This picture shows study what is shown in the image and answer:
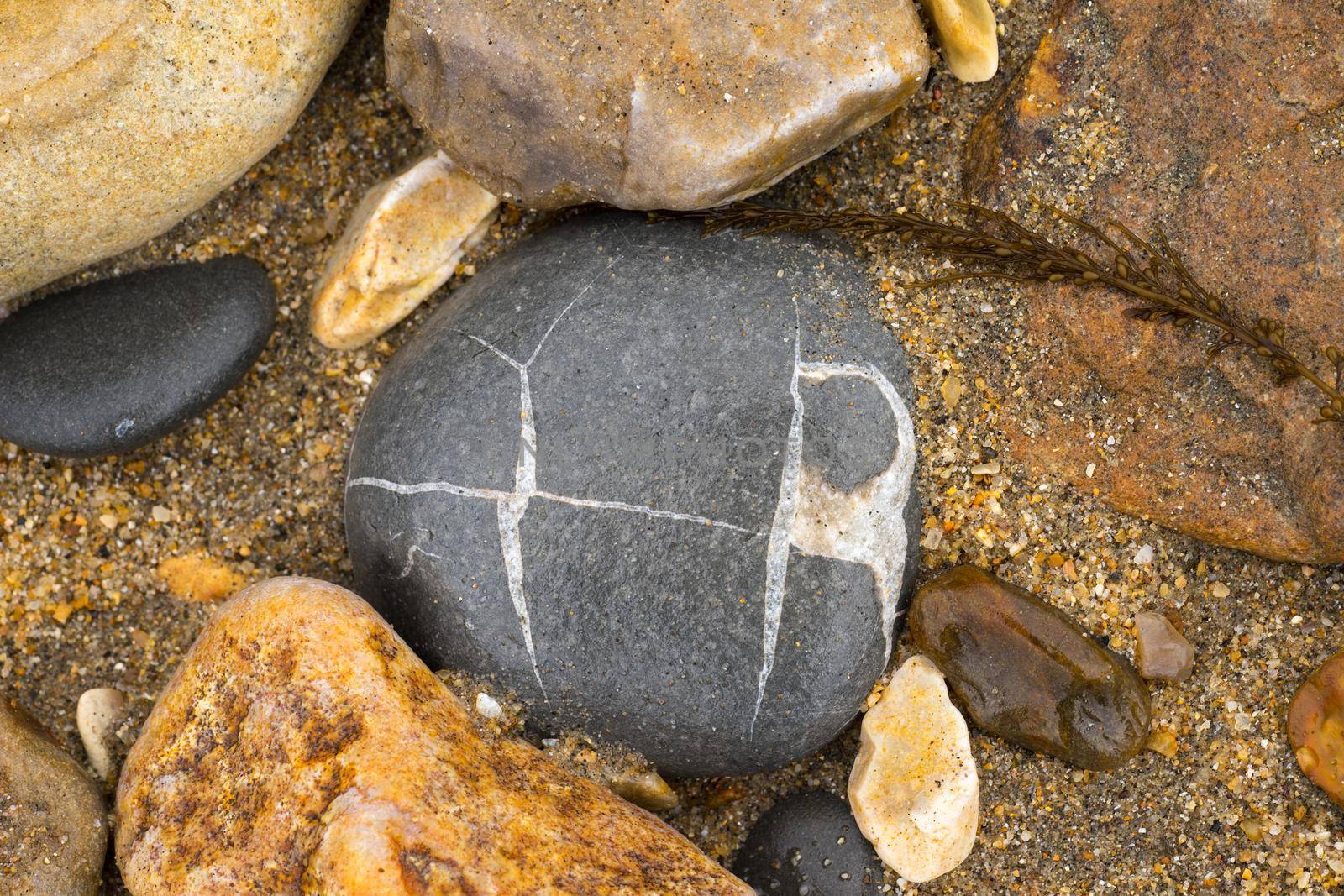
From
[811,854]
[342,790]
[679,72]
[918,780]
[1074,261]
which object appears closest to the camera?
[342,790]

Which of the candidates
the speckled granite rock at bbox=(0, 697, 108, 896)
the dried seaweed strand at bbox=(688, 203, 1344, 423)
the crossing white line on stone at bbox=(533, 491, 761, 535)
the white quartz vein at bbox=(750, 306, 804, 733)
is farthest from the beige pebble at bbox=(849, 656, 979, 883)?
the speckled granite rock at bbox=(0, 697, 108, 896)

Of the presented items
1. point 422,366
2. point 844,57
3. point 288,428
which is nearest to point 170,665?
point 288,428

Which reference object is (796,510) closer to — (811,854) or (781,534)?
(781,534)

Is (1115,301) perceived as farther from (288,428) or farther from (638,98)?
(288,428)

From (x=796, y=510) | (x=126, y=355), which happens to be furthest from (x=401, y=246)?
(x=796, y=510)

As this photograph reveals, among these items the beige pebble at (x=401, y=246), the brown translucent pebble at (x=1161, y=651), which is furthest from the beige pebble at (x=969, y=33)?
the brown translucent pebble at (x=1161, y=651)

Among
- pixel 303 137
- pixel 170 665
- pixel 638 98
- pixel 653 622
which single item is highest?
pixel 638 98
